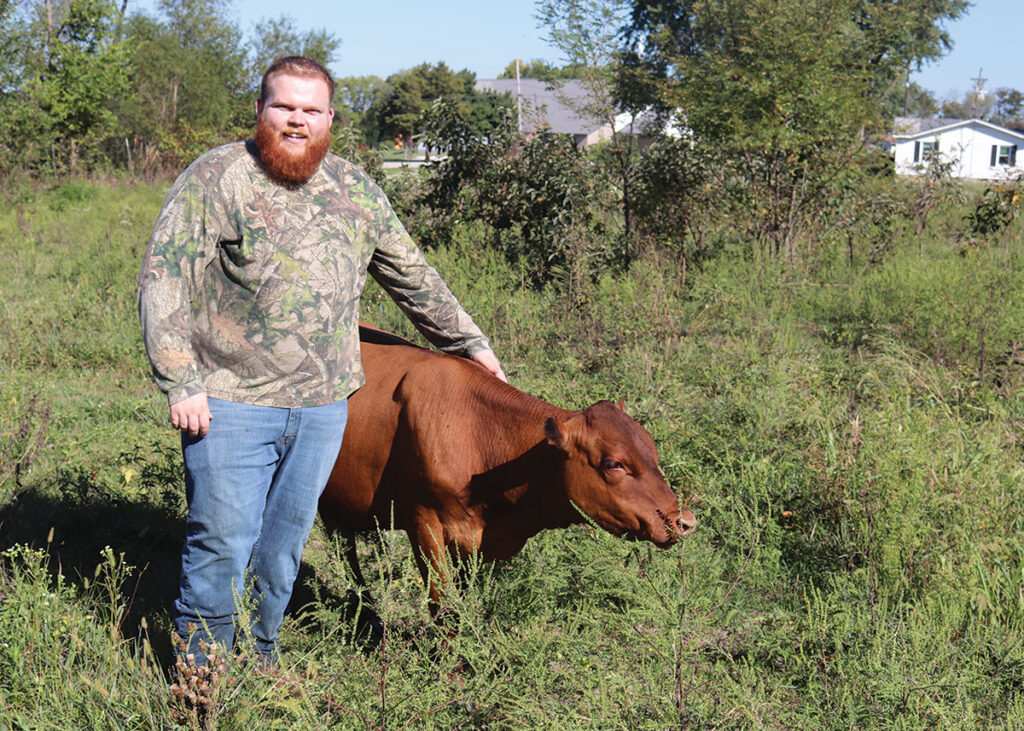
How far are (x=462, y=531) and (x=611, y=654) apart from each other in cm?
68

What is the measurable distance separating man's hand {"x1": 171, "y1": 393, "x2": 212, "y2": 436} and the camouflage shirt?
0.02m

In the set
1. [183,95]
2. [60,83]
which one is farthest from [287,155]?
[183,95]

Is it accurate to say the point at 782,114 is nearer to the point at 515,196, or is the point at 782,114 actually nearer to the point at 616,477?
the point at 515,196

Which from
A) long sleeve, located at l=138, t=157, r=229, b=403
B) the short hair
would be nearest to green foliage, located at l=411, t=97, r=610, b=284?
the short hair

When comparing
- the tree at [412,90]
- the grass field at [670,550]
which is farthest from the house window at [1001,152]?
the grass field at [670,550]

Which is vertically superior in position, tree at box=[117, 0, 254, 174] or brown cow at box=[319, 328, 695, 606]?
tree at box=[117, 0, 254, 174]

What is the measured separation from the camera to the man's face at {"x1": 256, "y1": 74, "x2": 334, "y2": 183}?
9.02ft

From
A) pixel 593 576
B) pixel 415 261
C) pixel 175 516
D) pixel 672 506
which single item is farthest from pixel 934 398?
pixel 175 516

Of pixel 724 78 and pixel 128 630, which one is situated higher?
pixel 724 78

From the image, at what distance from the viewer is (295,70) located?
2.75 m

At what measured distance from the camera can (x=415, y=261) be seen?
3305mm

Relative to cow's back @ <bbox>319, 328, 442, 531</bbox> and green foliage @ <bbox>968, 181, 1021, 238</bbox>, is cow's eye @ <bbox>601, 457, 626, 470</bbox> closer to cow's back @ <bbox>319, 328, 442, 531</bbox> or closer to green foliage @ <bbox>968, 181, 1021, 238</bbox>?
cow's back @ <bbox>319, 328, 442, 531</bbox>

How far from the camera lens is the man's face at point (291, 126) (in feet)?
9.02

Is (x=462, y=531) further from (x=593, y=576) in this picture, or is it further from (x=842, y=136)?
(x=842, y=136)
